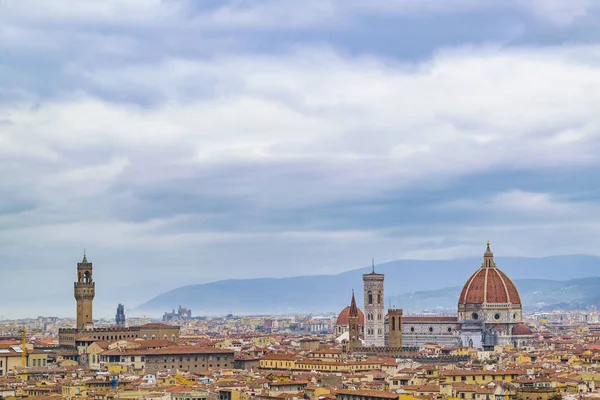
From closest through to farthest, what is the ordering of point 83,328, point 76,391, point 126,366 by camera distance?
point 76,391 < point 126,366 < point 83,328

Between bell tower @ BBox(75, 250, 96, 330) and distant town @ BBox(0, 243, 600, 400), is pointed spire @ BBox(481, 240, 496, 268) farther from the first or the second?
bell tower @ BBox(75, 250, 96, 330)

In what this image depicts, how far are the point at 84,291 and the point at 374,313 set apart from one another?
27.7 m

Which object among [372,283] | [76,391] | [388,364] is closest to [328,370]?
[388,364]

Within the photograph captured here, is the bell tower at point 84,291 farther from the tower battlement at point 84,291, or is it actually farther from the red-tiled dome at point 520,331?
the red-tiled dome at point 520,331

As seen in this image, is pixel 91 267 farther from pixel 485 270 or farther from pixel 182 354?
pixel 485 270

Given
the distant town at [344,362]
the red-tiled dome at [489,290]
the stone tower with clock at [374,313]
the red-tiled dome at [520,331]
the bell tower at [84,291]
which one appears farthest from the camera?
the red-tiled dome at [489,290]

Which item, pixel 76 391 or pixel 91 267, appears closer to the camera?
pixel 76 391

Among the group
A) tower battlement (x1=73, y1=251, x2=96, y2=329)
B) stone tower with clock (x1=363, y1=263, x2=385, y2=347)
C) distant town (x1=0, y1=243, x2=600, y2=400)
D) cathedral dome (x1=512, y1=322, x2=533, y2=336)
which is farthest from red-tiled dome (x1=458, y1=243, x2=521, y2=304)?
tower battlement (x1=73, y1=251, x2=96, y2=329)

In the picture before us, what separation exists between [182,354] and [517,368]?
967 inches

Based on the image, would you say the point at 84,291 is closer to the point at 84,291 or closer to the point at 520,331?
the point at 84,291

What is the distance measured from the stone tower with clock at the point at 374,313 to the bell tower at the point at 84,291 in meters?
26.0

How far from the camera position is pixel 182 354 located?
100 metres

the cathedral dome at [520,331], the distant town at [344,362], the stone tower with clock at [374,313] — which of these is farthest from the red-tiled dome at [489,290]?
the stone tower with clock at [374,313]

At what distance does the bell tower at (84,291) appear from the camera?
125188 mm
